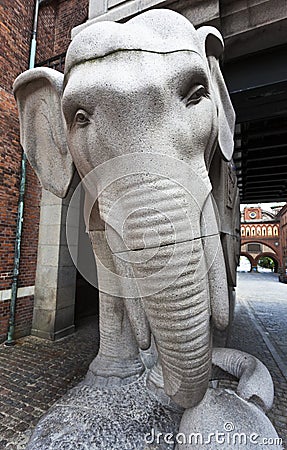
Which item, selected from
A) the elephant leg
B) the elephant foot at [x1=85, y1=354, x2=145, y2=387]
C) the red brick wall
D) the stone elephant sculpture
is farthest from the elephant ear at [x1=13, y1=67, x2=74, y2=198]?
the red brick wall

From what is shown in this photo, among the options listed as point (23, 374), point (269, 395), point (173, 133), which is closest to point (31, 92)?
point (173, 133)

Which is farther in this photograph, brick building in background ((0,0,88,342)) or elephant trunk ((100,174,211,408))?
brick building in background ((0,0,88,342))

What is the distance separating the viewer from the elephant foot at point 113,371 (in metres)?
1.89

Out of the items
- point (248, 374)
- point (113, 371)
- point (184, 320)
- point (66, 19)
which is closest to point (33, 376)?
point (113, 371)

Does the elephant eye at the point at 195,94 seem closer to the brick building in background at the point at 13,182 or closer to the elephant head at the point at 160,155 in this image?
the elephant head at the point at 160,155

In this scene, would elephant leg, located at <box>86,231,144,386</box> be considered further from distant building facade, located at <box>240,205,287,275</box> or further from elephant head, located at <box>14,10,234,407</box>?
distant building facade, located at <box>240,205,287,275</box>

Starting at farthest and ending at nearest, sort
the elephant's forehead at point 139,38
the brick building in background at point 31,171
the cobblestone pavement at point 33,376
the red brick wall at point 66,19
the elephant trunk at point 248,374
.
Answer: the red brick wall at point 66,19
the brick building in background at point 31,171
the cobblestone pavement at point 33,376
the elephant trunk at point 248,374
the elephant's forehead at point 139,38

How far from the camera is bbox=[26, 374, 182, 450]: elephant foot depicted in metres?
1.34

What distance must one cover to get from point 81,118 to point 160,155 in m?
0.44

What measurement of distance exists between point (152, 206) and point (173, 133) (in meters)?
0.34

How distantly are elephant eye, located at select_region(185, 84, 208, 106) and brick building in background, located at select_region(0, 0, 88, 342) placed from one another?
377 cm

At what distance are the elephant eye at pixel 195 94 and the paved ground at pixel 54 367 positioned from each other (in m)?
2.44

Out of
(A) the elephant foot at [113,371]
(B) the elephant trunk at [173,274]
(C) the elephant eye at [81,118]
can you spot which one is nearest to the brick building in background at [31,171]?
(C) the elephant eye at [81,118]

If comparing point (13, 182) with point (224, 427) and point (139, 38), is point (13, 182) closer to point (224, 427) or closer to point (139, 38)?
point (139, 38)
